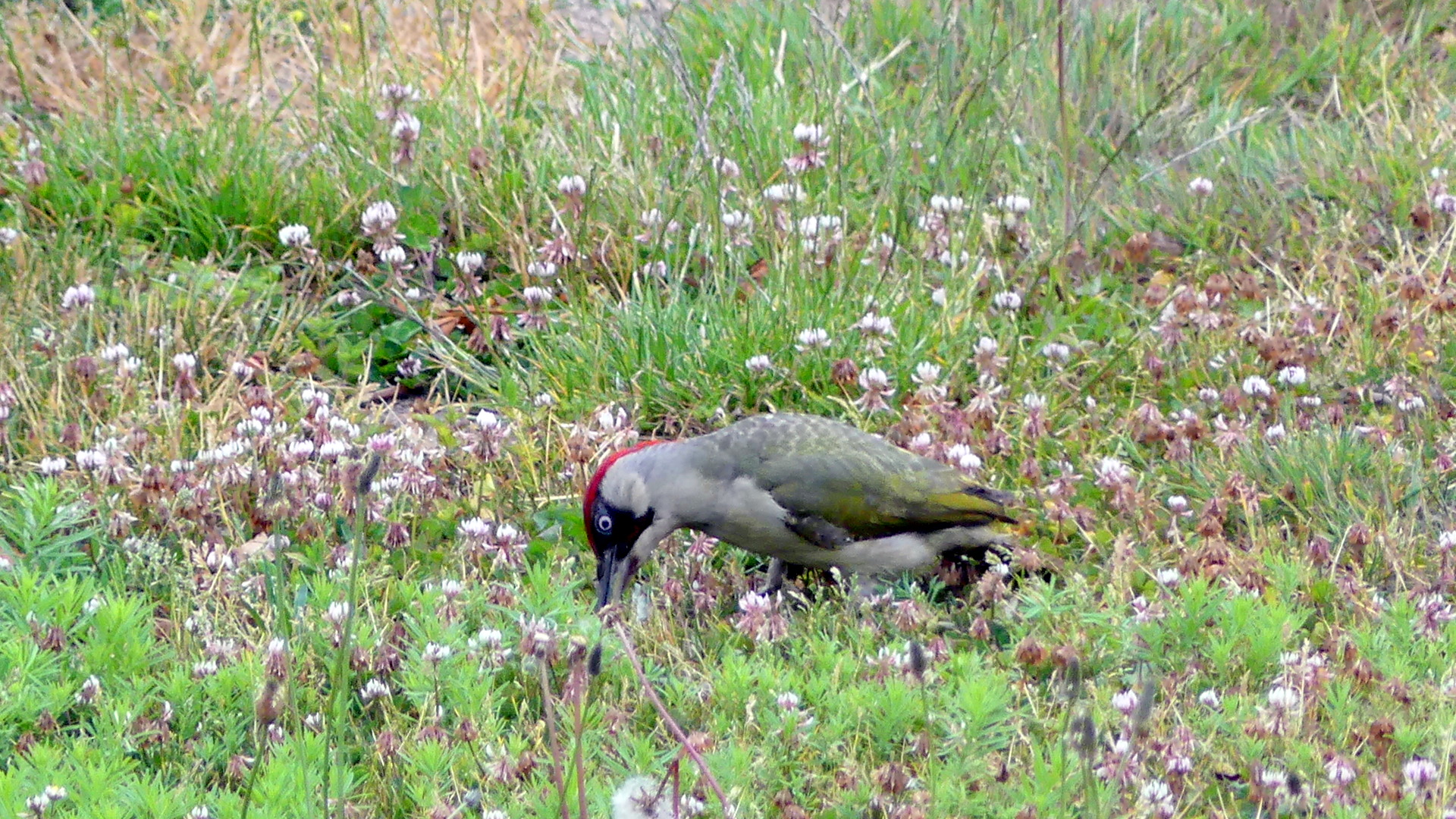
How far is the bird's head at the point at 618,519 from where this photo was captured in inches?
195

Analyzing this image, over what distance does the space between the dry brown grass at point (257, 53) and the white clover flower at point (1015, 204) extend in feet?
7.72

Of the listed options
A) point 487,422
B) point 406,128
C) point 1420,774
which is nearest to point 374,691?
point 487,422

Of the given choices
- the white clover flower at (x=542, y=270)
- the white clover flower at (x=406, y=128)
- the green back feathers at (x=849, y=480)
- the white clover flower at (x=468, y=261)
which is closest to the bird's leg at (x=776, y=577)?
the green back feathers at (x=849, y=480)

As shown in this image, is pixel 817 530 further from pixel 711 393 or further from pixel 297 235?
pixel 297 235

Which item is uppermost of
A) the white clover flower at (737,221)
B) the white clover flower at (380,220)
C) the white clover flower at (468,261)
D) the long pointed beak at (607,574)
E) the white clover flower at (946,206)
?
the white clover flower at (380,220)

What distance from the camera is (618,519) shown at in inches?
196

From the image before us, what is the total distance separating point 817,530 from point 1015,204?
2199 millimetres

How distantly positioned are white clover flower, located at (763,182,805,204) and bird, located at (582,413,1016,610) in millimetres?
1189

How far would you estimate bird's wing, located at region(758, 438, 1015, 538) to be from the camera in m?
5.20

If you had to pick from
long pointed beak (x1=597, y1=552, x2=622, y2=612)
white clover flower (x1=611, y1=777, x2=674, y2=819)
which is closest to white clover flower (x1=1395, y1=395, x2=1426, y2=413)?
long pointed beak (x1=597, y1=552, x2=622, y2=612)

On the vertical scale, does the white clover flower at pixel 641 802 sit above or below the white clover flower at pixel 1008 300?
above

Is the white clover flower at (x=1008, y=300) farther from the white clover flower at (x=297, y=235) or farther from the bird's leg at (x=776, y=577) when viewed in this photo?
the white clover flower at (x=297, y=235)

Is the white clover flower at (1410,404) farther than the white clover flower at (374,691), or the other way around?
the white clover flower at (1410,404)

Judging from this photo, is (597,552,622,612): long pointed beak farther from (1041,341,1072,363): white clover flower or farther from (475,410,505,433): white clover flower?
(1041,341,1072,363): white clover flower
